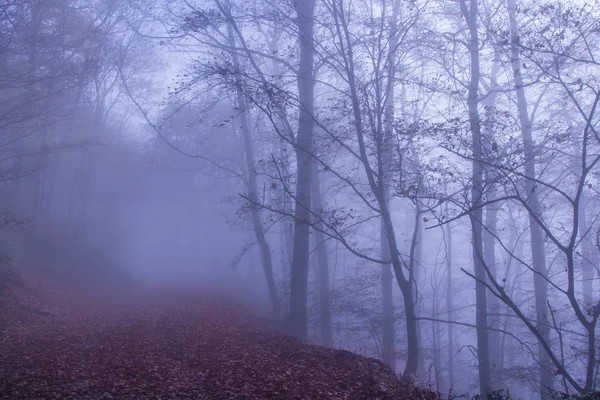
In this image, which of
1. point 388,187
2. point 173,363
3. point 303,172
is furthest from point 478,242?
point 173,363

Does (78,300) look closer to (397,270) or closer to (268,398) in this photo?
(397,270)

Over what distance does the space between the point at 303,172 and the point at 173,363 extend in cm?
598

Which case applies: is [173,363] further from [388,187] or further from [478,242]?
[478,242]

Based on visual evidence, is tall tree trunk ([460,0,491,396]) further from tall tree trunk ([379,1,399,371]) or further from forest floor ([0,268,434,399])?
forest floor ([0,268,434,399])

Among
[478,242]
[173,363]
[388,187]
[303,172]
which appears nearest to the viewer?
[173,363]

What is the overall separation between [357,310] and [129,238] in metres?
29.8

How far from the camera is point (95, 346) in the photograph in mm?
9125

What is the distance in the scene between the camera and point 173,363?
7844 mm

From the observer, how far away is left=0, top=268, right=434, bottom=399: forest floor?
6.24 m

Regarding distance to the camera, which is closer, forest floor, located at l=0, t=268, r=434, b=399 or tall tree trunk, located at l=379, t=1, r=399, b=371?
forest floor, located at l=0, t=268, r=434, b=399

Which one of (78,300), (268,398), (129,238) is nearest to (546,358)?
(268,398)

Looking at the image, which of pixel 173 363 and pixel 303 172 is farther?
pixel 303 172

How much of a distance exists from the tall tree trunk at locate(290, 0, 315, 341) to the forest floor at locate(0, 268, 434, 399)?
1.46 meters

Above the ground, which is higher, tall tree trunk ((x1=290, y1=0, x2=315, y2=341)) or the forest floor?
tall tree trunk ((x1=290, y1=0, x2=315, y2=341))
